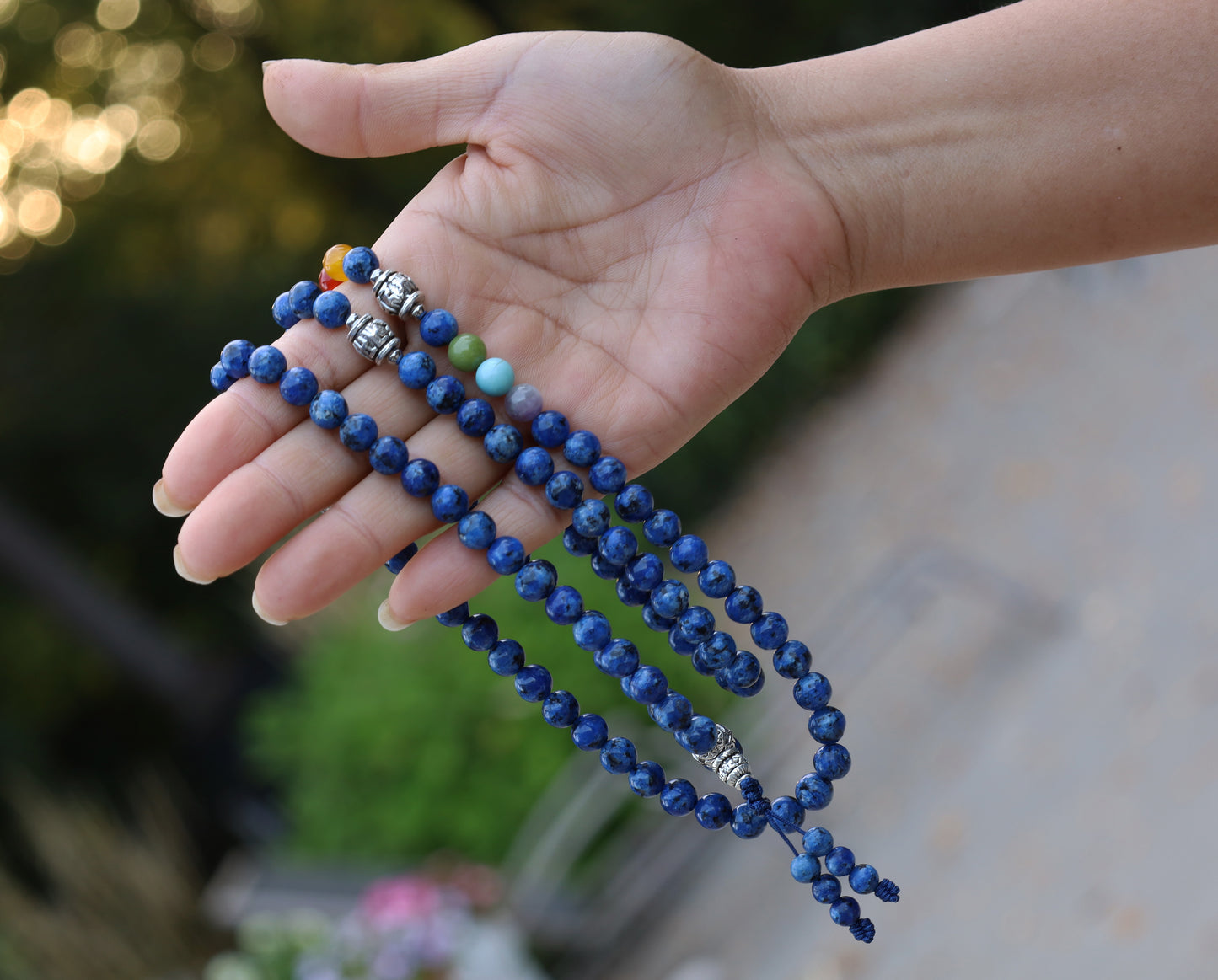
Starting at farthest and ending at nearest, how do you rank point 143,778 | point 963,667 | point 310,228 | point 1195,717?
point 310,228
point 143,778
point 963,667
point 1195,717

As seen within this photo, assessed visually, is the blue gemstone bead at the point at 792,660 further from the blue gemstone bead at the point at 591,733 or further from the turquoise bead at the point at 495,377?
the turquoise bead at the point at 495,377

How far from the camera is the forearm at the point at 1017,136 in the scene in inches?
76.3

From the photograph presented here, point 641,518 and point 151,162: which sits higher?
point 151,162

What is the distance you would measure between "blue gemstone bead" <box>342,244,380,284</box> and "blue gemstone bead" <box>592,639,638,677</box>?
882 mm

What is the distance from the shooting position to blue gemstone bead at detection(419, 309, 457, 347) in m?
2.02

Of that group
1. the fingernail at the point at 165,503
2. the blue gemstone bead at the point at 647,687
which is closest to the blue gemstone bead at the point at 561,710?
the blue gemstone bead at the point at 647,687

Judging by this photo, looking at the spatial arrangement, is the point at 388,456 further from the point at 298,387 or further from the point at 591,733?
the point at 591,733

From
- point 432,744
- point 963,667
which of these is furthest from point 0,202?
point 963,667

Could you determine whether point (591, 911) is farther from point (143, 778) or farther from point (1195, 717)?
point (143, 778)

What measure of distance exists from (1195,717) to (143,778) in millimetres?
5849

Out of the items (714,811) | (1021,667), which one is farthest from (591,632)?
(1021,667)

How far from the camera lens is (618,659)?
1.88 meters

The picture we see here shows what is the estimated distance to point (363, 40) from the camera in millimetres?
6855

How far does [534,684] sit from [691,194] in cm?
108
